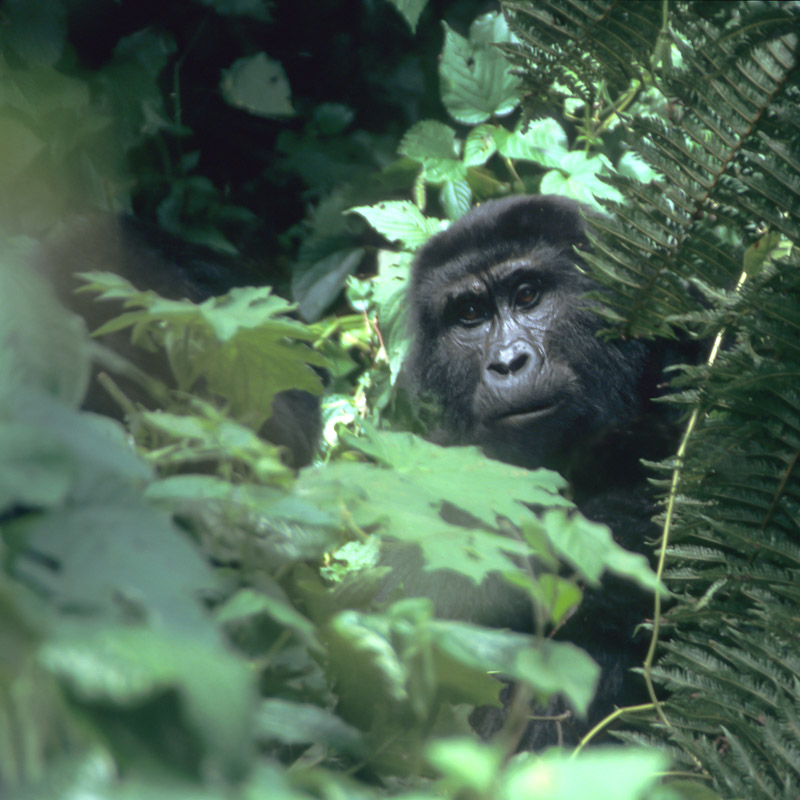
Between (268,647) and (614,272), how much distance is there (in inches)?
45.0

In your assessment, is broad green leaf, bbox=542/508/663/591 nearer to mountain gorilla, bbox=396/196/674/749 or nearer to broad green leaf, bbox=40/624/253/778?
broad green leaf, bbox=40/624/253/778

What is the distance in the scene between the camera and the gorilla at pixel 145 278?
1856 mm

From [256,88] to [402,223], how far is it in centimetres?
97

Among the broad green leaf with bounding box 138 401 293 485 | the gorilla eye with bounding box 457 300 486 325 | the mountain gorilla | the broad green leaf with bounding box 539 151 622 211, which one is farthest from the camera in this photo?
the broad green leaf with bounding box 539 151 622 211

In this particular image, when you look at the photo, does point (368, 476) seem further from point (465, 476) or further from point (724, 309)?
point (724, 309)

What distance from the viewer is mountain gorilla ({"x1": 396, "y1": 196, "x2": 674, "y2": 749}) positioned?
2449mm

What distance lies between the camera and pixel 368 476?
0.99 m

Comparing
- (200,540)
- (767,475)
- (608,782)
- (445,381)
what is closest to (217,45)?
(445,381)

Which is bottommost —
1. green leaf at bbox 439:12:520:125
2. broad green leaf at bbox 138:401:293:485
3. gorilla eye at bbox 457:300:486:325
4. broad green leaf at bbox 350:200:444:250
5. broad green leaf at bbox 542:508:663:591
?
gorilla eye at bbox 457:300:486:325

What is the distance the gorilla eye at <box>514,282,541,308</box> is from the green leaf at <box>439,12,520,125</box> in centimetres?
87

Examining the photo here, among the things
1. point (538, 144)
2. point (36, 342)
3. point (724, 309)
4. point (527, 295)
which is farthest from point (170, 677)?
point (538, 144)

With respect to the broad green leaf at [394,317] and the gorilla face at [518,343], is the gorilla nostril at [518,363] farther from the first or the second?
the broad green leaf at [394,317]

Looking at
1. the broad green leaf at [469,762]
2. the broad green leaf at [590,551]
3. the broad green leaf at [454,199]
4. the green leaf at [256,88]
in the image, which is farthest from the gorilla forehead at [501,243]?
the broad green leaf at [469,762]

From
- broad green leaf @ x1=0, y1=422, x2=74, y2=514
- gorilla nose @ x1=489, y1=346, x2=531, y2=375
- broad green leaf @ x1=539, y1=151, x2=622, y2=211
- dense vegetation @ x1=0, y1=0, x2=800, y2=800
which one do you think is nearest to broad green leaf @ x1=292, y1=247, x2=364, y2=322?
dense vegetation @ x1=0, y1=0, x2=800, y2=800
